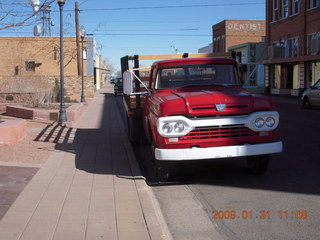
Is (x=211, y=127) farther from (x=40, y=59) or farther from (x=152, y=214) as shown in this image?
(x=40, y=59)

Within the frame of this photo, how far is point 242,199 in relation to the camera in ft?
19.9

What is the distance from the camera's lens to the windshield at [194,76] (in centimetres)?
794

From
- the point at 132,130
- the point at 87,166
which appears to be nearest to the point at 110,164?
the point at 87,166

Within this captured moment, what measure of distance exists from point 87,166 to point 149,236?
3922mm

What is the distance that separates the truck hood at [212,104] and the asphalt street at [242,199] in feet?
4.16

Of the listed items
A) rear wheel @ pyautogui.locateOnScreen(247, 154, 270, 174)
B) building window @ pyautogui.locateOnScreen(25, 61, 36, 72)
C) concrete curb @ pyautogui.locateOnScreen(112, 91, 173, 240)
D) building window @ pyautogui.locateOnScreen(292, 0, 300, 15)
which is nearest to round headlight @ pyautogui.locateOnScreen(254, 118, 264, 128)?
rear wheel @ pyautogui.locateOnScreen(247, 154, 270, 174)

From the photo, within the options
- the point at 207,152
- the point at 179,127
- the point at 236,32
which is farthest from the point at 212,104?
the point at 236,32

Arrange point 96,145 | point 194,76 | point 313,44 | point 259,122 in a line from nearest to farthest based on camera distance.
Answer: point 259,122 → point 194,76 → point 96,145 → point 313,44

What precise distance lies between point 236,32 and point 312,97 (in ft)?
124

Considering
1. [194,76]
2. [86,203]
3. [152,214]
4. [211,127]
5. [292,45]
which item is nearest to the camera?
[152,214]

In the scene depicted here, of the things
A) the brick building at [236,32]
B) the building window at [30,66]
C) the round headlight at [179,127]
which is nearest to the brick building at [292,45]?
the brick building at [236,32]

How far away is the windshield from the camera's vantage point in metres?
7.94

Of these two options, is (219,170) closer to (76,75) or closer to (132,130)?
(132,130)

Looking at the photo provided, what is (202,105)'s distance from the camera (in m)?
6.38
